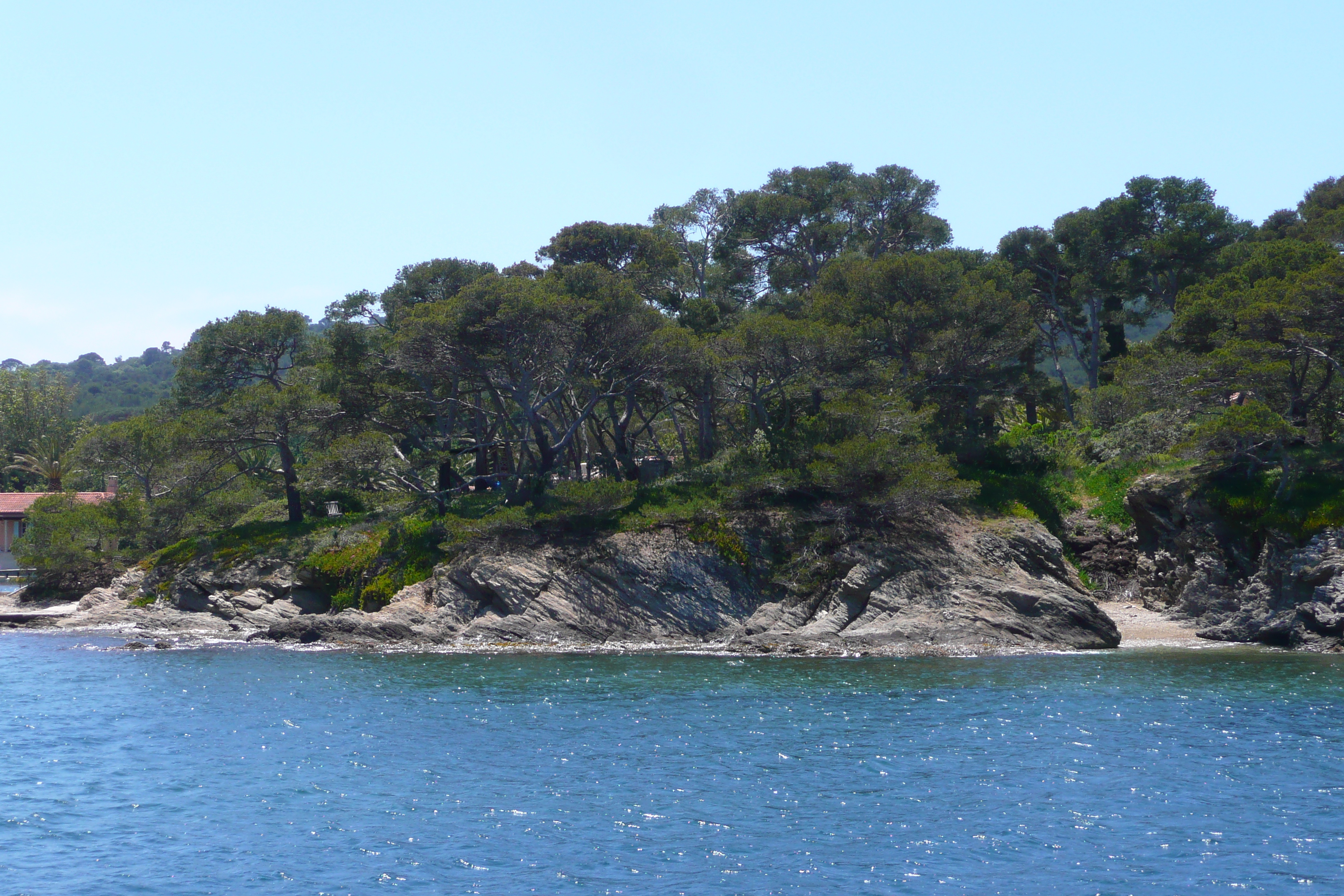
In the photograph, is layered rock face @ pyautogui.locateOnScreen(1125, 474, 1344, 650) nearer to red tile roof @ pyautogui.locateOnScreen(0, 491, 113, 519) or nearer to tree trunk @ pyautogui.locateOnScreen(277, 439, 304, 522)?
tree trunk @ pyautogui.locateOnScreen(277, 439, 304, 522)

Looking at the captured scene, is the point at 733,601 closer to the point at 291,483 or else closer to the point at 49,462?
the point at 291,483

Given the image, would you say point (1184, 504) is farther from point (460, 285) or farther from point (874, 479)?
point (460, 285)

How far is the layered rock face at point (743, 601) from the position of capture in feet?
117

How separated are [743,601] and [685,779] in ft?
63.1

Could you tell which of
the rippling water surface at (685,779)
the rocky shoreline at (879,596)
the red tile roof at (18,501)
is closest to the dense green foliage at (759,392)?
the rocky shoreline at (879,596)

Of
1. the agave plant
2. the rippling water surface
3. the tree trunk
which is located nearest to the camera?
the rippling water surface

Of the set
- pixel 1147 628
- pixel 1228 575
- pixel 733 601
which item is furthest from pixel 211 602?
pixel 1228 575

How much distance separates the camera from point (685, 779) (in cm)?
1998

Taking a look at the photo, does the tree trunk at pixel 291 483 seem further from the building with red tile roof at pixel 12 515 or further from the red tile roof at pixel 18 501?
the building with red tile roof at pixel 12 515

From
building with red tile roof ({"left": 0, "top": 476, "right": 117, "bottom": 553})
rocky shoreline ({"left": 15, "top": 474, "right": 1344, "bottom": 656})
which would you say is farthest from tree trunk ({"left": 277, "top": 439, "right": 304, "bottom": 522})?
building with red tile roof ({"left": 0, "top": 476, "right": 117, "bottom": 553})

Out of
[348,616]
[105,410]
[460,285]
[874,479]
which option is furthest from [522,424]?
[105,410]

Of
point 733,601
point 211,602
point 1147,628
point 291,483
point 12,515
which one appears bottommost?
point 211,602

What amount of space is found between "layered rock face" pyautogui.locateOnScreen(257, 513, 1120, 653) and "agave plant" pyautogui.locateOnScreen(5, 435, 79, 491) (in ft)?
171

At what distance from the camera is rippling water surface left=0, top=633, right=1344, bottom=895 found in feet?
49.4
